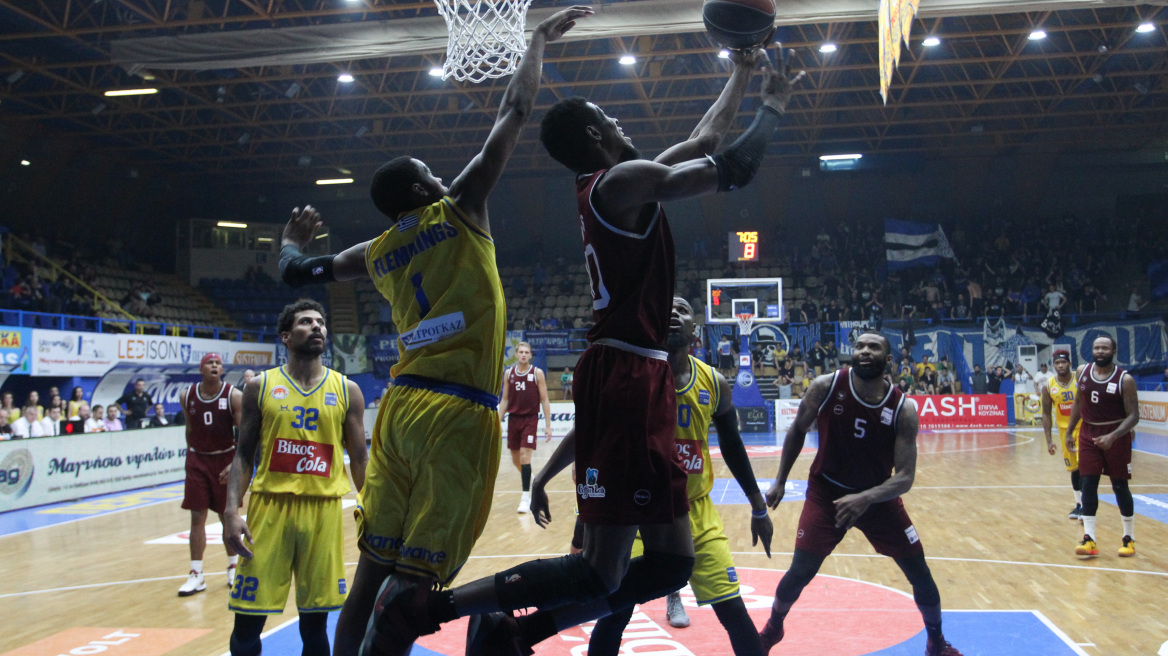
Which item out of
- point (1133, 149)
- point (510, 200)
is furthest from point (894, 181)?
point (510, 200)

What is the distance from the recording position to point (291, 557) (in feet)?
14.3

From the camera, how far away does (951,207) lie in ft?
103

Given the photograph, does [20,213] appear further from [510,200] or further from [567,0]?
[567,0]

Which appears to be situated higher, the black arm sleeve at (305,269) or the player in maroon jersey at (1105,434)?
the black arm sleeve at (305,269)

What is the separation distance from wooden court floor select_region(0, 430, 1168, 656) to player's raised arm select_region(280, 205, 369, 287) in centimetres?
313

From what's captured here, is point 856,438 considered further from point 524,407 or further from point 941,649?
point 524,407

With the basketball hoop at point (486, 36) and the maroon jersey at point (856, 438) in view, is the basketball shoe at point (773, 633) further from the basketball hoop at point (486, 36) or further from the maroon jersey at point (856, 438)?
the basketball hoop at point (486, 36)

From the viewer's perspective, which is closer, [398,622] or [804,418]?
[398,622]

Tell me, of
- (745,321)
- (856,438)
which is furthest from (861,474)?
(745,321)

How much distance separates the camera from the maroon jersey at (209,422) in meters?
7.66

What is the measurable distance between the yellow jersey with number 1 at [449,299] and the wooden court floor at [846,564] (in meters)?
3.32

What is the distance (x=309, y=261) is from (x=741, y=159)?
175 centimetres

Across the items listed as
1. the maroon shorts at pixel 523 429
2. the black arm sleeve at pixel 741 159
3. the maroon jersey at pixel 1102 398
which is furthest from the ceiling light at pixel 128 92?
the black arm sleeve at pixel 741 159

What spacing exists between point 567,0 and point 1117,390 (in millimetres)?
14638
